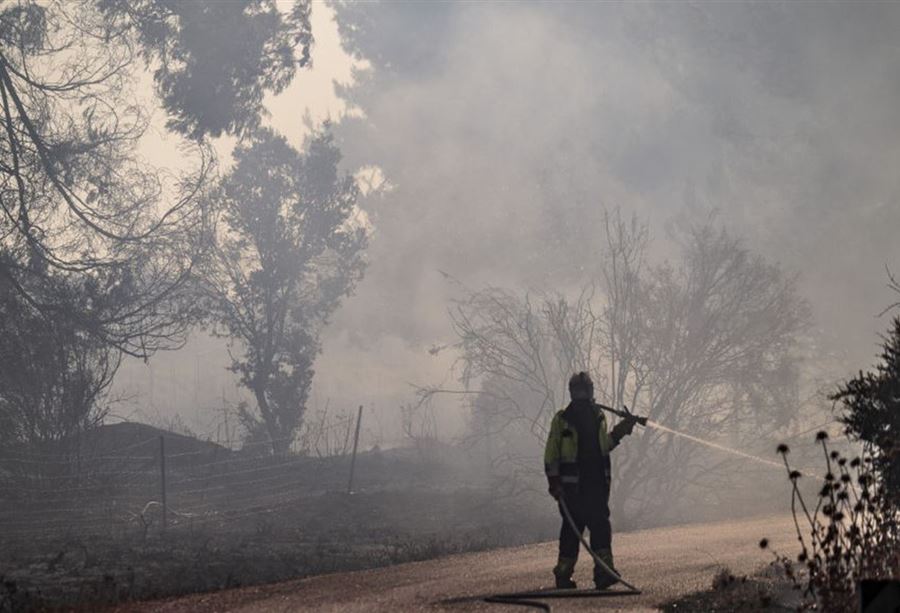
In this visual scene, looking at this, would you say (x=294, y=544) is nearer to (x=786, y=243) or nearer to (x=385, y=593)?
(x=385, y=593)

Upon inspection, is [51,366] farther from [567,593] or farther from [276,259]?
[276,259]

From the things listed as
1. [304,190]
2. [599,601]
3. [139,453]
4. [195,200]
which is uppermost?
[304,190]

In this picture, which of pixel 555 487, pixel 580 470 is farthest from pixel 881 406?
pixel 555 487

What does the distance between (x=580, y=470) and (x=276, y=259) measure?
105 ft

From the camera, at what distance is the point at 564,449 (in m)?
11.0

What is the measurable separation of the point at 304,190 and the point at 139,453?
1364 cm

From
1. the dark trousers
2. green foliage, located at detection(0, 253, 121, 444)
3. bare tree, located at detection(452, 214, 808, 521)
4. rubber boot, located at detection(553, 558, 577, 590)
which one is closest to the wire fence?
green foliage, located at detection(0, 253, 121, 444)

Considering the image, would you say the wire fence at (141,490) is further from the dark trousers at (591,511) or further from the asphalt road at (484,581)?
the dark trousers at (591,511)

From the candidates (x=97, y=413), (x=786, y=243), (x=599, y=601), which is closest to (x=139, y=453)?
(x=97, y=413)

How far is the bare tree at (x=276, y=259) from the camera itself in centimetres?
4097

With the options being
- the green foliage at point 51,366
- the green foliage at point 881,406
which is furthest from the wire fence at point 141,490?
the green foliage at point 881,406

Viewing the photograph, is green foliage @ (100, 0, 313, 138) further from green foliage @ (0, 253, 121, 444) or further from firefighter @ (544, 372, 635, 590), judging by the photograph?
firefighter @ (544, 372, 635, 590)

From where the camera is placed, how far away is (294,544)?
809 inches

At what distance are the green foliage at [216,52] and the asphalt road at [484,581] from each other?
43.3 feet
